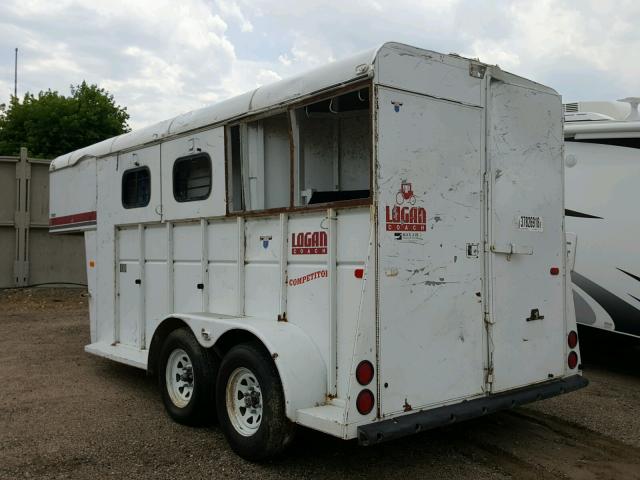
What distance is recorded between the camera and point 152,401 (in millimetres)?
6051

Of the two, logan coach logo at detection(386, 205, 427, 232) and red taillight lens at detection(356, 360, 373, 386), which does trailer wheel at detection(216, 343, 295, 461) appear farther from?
logan coach logo at detection(386, 205, 427, 232)

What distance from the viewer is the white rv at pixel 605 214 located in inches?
265

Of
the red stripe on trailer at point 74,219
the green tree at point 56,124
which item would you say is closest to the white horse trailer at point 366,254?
the red stripe on trailer at point 74,219

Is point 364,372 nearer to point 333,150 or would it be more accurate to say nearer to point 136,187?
point 333,150

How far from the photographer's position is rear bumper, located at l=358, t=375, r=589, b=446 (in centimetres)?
369

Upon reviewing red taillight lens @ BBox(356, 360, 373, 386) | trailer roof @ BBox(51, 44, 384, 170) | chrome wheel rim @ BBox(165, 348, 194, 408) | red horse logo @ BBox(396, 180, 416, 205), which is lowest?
chrome wheel rim @ BBox(165, 348, 194, 408)

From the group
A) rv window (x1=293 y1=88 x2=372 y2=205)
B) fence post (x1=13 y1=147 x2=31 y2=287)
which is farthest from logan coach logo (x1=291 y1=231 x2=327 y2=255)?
fence post (x1=13 y1=147 x2=31 y2=287)

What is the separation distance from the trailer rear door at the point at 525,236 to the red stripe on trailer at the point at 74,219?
4.78 m

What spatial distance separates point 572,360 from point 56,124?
84.5ft

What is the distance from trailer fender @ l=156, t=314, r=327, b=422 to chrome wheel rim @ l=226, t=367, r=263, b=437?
32 centimetres

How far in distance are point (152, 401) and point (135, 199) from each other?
210 centimetres

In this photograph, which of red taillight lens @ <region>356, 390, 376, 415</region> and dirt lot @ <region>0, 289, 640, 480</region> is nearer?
red taillight lens @ <region>356, 390, 376, 415</region>

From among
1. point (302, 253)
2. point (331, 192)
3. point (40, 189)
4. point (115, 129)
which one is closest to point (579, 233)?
point (331, 192)

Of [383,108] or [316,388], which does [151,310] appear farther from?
[383,108]
